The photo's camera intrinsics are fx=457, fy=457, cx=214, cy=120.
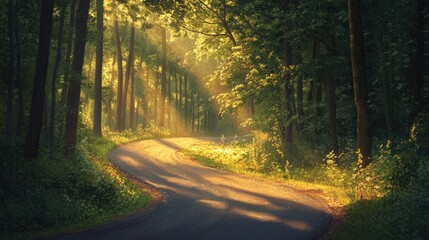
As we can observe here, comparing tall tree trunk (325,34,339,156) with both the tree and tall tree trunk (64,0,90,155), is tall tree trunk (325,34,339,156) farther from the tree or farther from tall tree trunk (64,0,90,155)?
tall tree trunk (64,0,90,155)

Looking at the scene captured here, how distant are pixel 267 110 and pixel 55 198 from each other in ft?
58.3

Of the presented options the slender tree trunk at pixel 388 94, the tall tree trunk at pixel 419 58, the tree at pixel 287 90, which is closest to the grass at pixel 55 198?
the tall tree trunk at pixel 419 58

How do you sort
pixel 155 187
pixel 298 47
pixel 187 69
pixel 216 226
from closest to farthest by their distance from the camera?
pixel 216 226
pixel 155 187
pixel 298 47
pixel 187 69

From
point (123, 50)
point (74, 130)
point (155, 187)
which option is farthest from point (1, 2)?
point (123, 50)

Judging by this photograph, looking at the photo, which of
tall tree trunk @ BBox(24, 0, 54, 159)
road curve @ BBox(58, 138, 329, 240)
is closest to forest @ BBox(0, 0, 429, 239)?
tall tree trunk @ BBox(24, 0, 54, 159)

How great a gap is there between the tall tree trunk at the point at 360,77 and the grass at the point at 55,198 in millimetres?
8504

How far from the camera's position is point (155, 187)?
20.7 m

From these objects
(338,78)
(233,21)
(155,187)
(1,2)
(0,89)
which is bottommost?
(155,187)

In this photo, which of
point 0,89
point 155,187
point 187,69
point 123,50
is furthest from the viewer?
point 187,69

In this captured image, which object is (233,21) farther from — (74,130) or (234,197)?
(234,197)

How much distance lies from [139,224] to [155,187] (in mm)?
7186

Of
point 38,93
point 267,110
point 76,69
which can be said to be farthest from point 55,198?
point 267,110

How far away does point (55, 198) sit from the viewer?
Result: 14.2 m

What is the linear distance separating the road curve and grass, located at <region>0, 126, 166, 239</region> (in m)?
1.15
